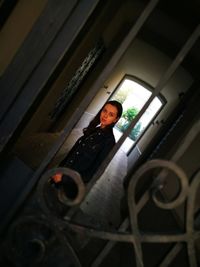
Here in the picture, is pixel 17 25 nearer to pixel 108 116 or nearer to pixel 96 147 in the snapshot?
pixel 108 116

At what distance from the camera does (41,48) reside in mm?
1626

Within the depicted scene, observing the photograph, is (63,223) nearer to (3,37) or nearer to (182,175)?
(182,175)

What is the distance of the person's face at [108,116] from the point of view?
8.49ft

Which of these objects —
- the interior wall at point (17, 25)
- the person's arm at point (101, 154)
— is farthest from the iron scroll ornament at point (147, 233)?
the interior wall at point (17, 25)

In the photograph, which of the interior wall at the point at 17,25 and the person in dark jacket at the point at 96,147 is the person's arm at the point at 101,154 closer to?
the person in dark jacket at the point at 96,147

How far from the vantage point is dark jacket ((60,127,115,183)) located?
8.32ft

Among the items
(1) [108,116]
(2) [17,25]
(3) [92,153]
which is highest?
(2) [17,25]

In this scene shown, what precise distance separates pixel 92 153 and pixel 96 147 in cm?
6

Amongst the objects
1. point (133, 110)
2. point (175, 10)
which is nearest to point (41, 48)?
point (175, 10)

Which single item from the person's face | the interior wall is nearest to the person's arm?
the person's face

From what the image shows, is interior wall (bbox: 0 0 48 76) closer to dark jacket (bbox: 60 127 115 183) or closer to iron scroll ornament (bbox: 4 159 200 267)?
dark jacket (bbox: 60 127 115 183)

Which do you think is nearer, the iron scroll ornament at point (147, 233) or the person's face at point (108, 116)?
the iron scroll ornament at point (147, 233)

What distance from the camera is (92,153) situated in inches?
101

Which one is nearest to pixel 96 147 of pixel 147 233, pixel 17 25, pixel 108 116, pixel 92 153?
pixel 92 153
